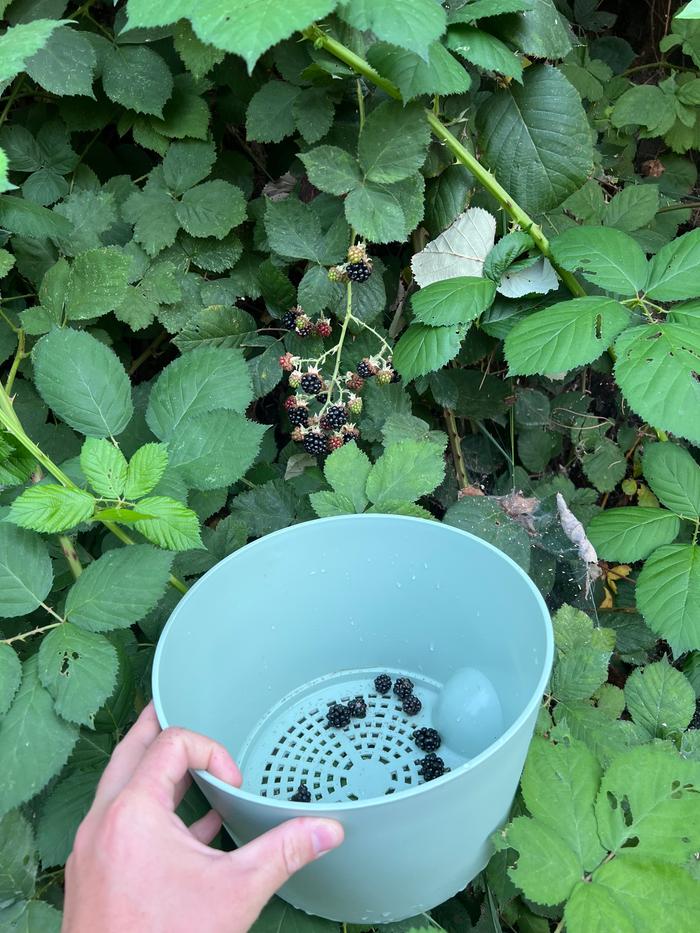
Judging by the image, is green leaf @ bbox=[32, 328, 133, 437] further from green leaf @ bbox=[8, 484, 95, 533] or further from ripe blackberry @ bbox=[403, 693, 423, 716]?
ripe blackberry @ bbox=[403, 693, 423, 716]

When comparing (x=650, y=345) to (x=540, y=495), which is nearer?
(x=650, y=345)

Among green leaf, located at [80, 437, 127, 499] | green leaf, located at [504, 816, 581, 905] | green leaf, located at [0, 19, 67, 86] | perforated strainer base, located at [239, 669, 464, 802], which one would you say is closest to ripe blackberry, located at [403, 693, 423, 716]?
perforated strainer base, located at [239, 669, 464, 802]

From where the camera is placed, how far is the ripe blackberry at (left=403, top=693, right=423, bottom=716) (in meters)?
1.00

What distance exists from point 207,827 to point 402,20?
83cm

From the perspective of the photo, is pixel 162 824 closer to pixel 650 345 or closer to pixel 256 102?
pixel 650 345

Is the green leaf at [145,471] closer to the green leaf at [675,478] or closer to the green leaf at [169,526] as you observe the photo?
the green leaf at [169,526]

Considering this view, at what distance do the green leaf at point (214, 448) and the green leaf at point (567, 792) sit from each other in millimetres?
452

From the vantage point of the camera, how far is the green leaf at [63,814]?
2.60 ft

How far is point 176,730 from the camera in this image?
655 millimetres

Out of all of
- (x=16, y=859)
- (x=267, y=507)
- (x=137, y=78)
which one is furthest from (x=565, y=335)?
(x=16, y=859)

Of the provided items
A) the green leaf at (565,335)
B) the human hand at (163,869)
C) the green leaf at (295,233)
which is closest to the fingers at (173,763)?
the human hand at (163,869)

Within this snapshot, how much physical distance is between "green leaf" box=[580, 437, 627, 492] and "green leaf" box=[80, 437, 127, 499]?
36.6 inches

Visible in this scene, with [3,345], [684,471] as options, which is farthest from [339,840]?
[3,345]

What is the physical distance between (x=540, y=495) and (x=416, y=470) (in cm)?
38
